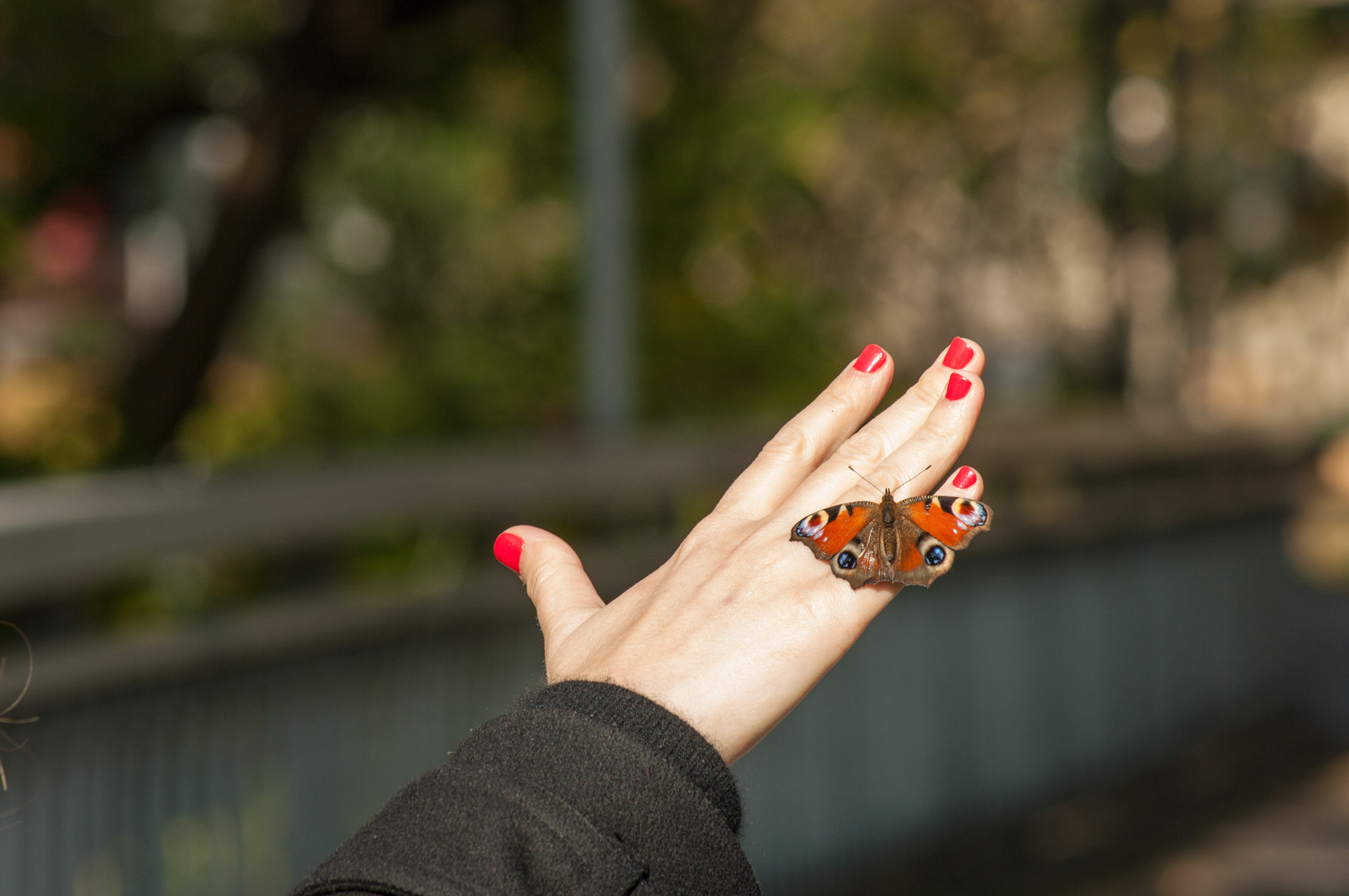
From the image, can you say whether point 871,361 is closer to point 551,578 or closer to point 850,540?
point 850,540

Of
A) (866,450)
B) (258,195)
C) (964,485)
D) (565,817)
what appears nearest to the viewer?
(565,817)

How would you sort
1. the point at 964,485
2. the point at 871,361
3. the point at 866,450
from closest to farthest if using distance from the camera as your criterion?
the point at 964,485, the point at 866,450, the point at 871,361

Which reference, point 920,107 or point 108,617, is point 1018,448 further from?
point 108,617

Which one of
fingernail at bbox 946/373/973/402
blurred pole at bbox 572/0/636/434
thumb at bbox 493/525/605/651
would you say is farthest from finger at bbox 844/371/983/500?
blurred pole at bbox 572/0/636/434

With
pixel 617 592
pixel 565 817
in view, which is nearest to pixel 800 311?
pixel 617 592

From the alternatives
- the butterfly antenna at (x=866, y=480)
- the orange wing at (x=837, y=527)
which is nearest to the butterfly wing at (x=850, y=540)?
the orange wing at (x=837, y=527)

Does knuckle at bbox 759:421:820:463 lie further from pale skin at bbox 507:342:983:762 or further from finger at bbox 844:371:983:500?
finger at bbox 844:371:983:500
